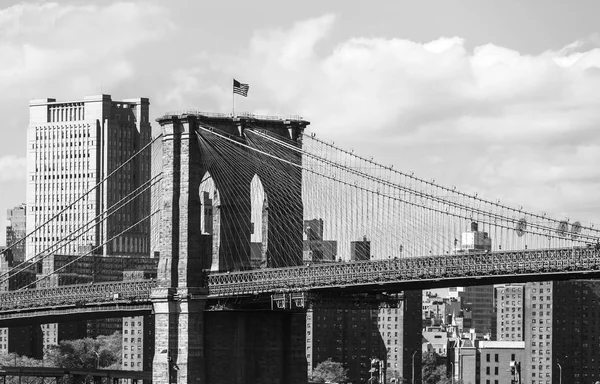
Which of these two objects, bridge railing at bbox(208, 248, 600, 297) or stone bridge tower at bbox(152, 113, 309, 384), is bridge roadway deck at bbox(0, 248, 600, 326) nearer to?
bridge railing at bbox(208, 248, 600, 297)

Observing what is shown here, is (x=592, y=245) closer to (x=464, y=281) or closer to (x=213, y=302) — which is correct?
(x=464, y=281)

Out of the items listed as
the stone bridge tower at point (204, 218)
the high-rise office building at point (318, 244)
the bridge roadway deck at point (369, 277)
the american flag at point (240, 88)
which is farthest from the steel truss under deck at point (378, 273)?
the american flag at point (240, 88)

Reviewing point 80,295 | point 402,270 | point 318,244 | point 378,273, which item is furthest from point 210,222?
point 402,270

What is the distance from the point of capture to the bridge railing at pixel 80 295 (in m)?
134

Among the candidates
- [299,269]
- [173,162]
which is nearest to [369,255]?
[299,269]

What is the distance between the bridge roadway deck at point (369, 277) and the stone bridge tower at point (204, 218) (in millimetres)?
2137

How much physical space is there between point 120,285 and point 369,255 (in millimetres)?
20367

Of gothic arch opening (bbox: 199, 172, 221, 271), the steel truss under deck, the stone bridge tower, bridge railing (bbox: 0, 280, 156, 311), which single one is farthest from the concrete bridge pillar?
bridge railing (bbox: 0, 280, 156, 311)

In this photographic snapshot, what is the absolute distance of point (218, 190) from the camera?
129750mm

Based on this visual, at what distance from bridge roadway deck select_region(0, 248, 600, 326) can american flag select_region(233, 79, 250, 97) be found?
1352 centimetres

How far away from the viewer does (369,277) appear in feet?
387

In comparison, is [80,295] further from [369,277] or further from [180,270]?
[369,277]

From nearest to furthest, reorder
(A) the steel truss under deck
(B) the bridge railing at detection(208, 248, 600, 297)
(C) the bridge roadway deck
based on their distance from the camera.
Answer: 1. (B) the bridge railing at detection(208, 248, 600, 297)
2. (A) the steel truss under deck
3. (C) the bridge roadway deck

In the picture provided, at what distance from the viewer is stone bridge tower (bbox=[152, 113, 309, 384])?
128m
